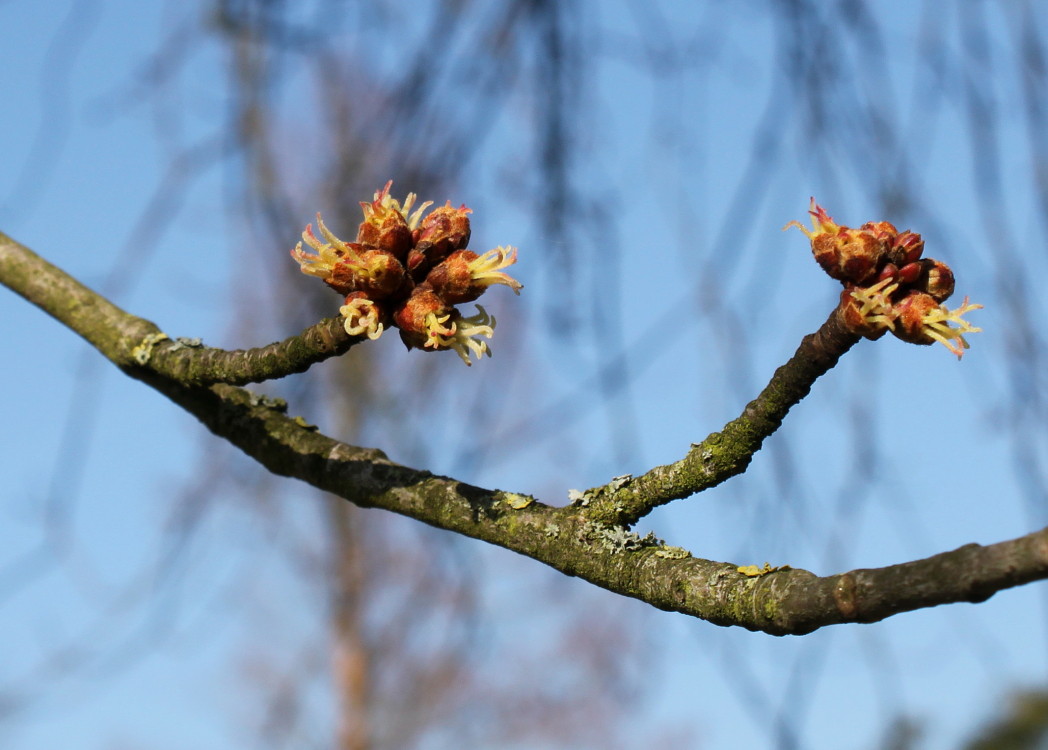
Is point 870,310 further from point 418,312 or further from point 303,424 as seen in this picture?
point 303,424

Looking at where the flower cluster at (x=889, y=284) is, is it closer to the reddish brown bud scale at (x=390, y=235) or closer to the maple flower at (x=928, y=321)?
the maple flower at (x=928, y=321)

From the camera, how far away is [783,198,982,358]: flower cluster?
1.03 meters

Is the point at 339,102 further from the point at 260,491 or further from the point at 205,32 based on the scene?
the point at 205,32

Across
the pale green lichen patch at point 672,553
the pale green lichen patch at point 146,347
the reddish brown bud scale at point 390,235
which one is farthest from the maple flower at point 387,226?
the pale green lichen patch at point 146,347

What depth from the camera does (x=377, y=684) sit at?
37.5ft

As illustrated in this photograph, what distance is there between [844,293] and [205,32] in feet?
7.65

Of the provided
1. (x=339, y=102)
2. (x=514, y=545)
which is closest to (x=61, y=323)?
(x=514, y=545)

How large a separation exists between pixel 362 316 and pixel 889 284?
22.4 inches

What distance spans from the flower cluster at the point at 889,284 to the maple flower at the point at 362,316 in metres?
0.49

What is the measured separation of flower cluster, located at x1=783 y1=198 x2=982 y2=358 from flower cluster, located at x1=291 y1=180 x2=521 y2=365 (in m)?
0.35

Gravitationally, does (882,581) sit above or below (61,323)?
below

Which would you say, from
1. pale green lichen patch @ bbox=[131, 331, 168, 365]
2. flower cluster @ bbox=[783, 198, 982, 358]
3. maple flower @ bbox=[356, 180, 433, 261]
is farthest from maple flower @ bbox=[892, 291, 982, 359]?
pale green lichen patch @ bbox=[131, 331, 168, 365]

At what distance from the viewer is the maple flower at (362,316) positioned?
3.75 feet

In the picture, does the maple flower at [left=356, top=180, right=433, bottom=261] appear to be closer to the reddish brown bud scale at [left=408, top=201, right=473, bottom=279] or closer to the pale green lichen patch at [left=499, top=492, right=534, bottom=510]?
the reddish brown bud scale at [left=408, top=201, right=473, bottom=279]
